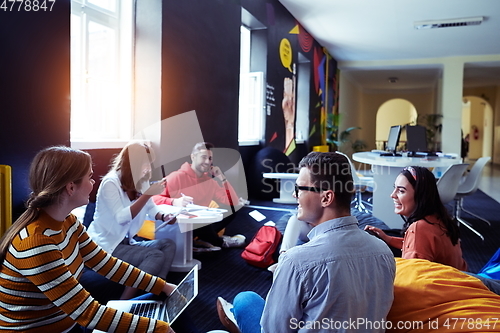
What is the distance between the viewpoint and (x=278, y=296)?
44.0 inches

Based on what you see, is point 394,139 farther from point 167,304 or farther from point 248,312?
point 167,304

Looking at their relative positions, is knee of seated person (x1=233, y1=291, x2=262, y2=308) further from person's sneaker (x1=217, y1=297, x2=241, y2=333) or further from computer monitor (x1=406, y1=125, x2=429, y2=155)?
computer monitor (x1=406, y1=125, x2=429, y2=155)

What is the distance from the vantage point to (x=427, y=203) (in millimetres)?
2051

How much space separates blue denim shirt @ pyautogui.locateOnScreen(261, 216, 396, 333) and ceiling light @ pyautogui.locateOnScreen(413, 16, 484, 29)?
8.28m

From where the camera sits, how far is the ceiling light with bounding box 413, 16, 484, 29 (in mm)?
7828

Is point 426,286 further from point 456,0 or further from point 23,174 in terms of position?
point 456,0

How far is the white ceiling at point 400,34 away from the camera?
7.35 meters

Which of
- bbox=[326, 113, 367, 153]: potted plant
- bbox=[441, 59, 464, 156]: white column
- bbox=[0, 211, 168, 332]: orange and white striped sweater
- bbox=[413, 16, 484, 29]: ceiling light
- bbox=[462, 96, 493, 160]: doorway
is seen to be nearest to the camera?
bbox=[0, 211, 168, 332]: orange and white striped sweater

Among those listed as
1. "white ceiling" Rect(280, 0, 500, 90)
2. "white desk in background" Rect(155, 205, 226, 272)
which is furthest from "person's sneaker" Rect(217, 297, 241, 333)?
"white ceiling" Rect(280, 0, 500, 90)

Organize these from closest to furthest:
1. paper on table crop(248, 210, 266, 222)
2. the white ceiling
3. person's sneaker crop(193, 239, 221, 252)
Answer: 1. person's sneaker crop(193, 239, 221, 252)
2. paper on table crop(248, 210, 266, 222)
3. the white ceiling

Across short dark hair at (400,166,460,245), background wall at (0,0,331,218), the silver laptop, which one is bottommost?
the silver laptop

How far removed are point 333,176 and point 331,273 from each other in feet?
1.01

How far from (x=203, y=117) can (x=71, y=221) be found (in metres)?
3.72

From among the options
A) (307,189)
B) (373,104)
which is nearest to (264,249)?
(307,189)
